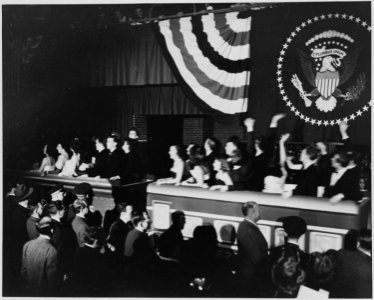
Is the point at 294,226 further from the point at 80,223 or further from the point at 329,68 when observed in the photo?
the point at 80,223

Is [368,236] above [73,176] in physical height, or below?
below

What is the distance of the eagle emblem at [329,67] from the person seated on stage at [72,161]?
3115mm

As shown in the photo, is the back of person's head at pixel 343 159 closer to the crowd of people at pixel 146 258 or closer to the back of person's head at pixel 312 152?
the back of person's head at pixel 312 152

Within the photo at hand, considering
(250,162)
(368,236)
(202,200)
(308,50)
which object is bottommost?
(368,236)

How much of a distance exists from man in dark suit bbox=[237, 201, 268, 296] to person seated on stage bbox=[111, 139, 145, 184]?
5.30 feet

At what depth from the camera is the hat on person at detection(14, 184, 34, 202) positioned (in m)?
4.52

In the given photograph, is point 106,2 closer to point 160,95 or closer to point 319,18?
point 160,95

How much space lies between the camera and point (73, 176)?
15.8 feet

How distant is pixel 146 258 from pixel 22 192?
183 cm

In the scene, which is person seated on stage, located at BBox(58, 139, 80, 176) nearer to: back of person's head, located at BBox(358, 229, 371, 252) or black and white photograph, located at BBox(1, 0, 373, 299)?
black and white photograph, located at BBox(1, 0, 373, 299)

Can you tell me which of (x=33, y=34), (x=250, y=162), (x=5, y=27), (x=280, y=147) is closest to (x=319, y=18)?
(x=280, y=147)

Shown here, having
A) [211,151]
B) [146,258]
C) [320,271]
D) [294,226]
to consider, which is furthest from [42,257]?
[320,271]

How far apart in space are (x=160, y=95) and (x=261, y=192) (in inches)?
84.6

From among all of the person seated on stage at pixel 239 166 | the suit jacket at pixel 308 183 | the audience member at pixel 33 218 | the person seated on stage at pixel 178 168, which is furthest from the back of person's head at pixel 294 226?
the audience member at pixel 33 218
